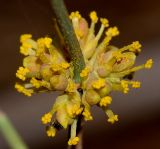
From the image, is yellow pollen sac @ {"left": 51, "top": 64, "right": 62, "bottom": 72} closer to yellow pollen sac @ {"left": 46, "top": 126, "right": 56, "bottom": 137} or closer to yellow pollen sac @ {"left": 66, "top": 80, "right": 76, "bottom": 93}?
yellow pollen sac @ {"left": 66, "top": 80, "right": 76, "bottom": 93}

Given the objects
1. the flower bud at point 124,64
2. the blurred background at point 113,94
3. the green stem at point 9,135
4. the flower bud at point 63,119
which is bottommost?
the green stem at point 9,135

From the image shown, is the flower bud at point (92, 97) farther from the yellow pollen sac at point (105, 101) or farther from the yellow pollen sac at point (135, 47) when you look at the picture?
the yellow pollen sac at point (135, 47)

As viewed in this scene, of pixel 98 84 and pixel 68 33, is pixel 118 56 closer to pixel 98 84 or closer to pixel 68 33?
pixel 98 84

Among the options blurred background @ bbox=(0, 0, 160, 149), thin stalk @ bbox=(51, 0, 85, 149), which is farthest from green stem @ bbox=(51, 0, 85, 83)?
blurred background @ bbox=(0, 0, 160, 149)

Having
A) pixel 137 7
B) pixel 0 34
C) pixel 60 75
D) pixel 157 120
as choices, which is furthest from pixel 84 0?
pixel 60 75

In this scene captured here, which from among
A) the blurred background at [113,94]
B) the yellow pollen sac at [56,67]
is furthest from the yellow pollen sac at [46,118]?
the blurred background at [113,94]

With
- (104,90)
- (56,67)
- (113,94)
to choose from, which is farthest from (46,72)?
(113,94)

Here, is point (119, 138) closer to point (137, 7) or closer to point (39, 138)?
point (39, 138)
